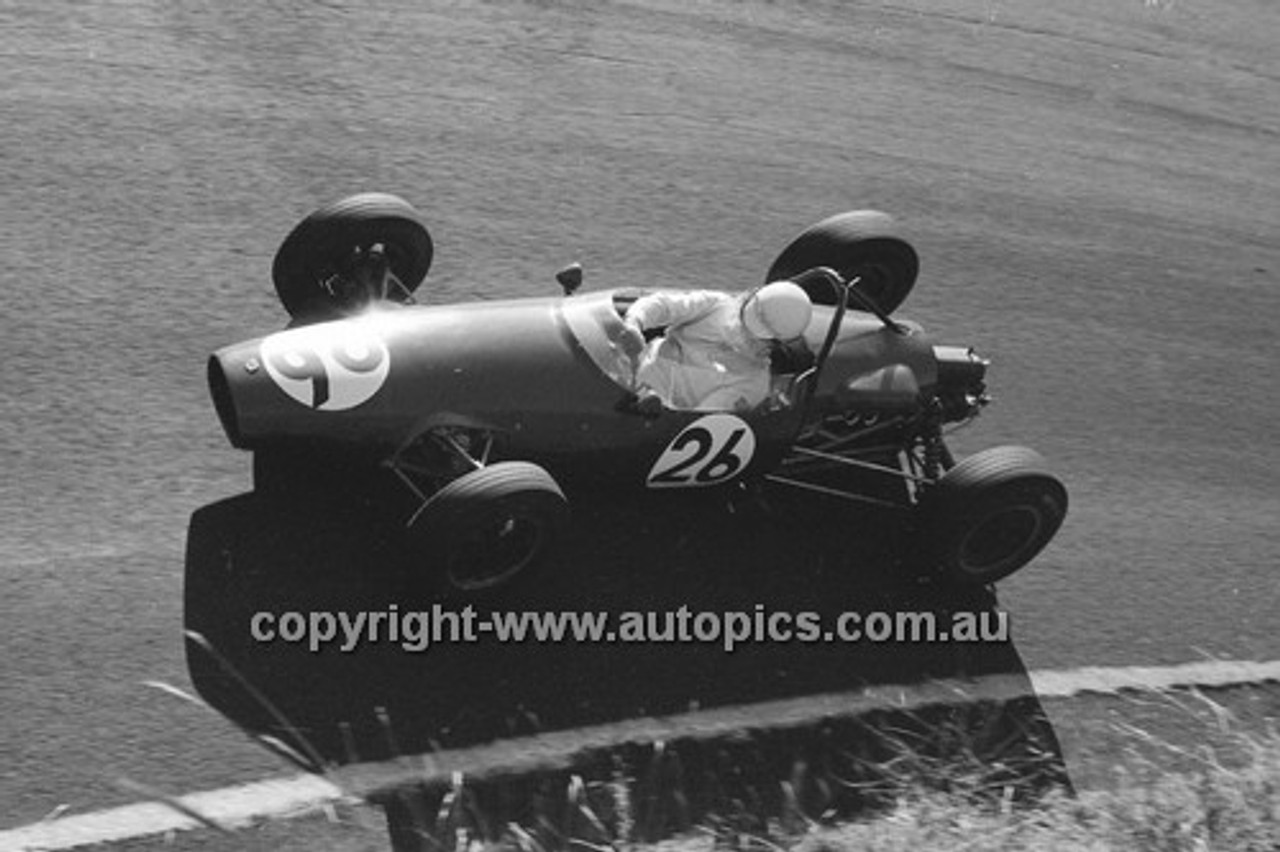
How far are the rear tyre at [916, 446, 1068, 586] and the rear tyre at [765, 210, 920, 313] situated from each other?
57.2 inches

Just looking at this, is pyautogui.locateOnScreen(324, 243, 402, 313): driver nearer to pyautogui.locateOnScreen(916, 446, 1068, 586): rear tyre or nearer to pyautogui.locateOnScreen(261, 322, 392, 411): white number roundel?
pyautogui.locateOnScreen(261, 322, 392, 411): white number roundel

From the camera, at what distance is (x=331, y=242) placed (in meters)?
8.41

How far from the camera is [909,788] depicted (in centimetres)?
722

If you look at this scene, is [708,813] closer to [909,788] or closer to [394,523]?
[909,788]

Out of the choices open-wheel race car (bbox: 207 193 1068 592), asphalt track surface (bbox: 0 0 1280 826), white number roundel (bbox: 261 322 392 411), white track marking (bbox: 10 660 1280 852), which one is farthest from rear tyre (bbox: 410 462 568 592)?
asphalt track surface (bbox: 0 0 1280 826)

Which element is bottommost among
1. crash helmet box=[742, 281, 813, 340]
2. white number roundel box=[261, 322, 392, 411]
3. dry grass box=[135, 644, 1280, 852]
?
dry grass box=[135, 644, 1280, 852]

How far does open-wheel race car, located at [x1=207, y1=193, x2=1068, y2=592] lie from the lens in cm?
739

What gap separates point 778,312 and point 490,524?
68.3 inches

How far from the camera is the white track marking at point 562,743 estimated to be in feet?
20.7

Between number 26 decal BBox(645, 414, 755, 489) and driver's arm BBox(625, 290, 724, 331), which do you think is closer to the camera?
number 26 decal BBox(645, 414, 755, 489)

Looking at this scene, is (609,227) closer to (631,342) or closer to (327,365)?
(631,342)

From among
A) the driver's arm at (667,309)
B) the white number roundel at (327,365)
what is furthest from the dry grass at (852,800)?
the driver's arm at (667,309)

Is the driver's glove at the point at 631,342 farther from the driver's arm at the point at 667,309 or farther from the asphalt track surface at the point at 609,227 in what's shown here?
the asphalt track surface at the point at 609,227

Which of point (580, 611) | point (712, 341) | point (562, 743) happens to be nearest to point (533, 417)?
point (580, 611)
